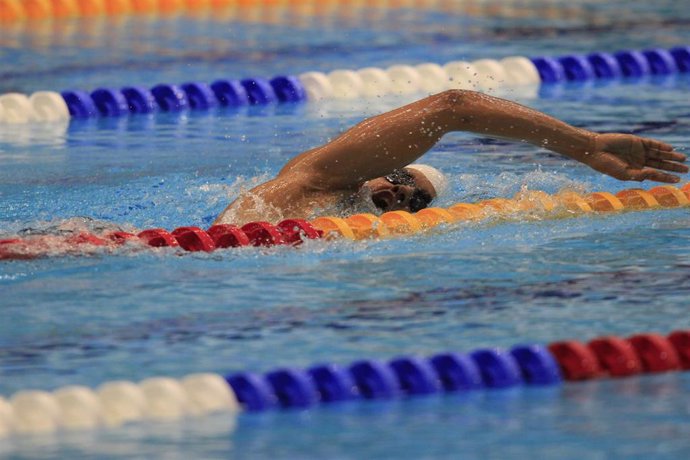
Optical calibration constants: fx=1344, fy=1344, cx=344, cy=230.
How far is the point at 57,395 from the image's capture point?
129 inches

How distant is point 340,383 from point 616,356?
75 cm

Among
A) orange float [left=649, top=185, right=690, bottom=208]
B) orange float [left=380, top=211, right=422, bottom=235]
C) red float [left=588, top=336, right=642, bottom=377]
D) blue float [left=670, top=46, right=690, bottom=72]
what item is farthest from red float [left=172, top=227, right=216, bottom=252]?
blue float [left=670, top=46, right=690, bottom=72]

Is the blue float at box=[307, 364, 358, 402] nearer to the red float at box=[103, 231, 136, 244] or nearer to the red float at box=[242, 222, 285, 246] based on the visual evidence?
the red float at box=[242, 222, 285, 246]

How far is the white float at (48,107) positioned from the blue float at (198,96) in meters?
0.75

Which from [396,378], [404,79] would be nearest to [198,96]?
[404,79]

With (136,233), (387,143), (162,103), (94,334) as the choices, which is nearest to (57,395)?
(94,334)

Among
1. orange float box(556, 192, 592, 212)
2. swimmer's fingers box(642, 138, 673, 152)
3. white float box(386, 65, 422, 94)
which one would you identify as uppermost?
swimmer's fingers box(642, 138, 673, 152)

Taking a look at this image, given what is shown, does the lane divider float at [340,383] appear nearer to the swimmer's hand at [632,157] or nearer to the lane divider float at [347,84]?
the swimmer's hand at [632,157]

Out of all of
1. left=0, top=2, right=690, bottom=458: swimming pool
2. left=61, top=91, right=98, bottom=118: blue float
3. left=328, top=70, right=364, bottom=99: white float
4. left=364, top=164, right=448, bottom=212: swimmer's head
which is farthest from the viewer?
left=328, top=70, right=364, bottom=99: white float

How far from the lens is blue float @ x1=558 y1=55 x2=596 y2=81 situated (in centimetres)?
888

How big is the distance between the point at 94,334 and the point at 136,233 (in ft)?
3.39

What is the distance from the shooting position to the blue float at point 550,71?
29.1ft

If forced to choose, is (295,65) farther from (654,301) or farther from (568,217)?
(654,301)

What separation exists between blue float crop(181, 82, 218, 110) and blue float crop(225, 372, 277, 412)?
4978 millimetres
